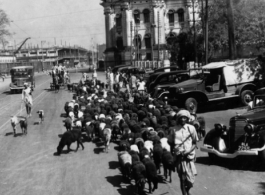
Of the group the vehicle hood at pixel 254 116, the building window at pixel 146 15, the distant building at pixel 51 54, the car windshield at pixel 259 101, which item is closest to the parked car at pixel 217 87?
the car windshield at pixel 259 101

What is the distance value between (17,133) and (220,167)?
33.7 feet

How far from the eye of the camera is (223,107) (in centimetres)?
2275

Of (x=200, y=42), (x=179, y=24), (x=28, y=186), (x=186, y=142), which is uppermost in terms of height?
(x=179, y=24)

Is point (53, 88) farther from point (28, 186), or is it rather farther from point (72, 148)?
point (28, 186)

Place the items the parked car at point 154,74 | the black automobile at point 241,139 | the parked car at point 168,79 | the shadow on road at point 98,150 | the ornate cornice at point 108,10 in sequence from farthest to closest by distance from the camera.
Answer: the ornate cornice at point 108,10
the parked car at point 154,74
the parked car at point 168,79
the shadow on road at point 98,150
the black automobile at point 241,139

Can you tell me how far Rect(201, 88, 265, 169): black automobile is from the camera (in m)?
11.0

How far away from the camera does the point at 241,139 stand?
1130 cm

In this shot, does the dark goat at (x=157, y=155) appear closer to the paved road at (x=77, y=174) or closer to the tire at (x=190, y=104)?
the paved road at (x=77, y=174)

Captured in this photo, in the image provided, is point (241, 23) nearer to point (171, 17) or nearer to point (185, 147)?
point (185, 147)

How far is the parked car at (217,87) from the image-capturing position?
67.5 feet

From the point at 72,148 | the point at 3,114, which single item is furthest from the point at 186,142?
the point at 3,114

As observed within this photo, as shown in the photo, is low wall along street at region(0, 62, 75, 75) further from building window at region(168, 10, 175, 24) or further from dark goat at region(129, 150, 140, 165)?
dark goat at region(129, 150, 140, 165)

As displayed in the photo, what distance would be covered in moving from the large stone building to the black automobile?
60.6 metres

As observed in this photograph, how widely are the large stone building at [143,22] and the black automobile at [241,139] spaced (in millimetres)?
60615
